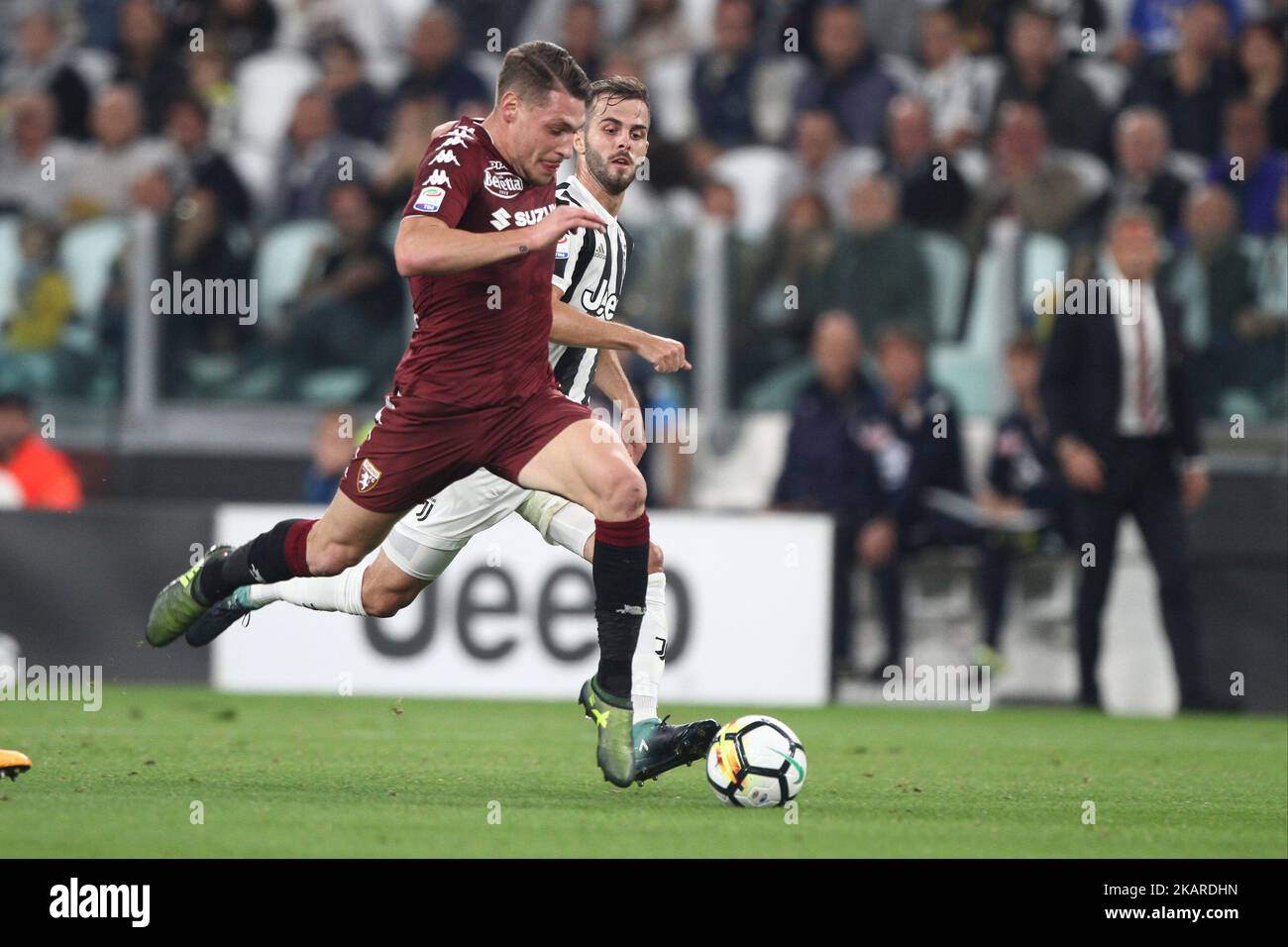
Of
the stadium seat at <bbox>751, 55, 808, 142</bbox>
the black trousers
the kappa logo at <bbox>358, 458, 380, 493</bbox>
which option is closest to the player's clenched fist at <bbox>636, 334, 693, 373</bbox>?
the kappa logo at <bbox>358, 458, 380, 493</bbox>

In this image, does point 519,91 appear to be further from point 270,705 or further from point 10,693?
point 10,693

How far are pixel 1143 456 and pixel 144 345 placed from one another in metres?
6.02

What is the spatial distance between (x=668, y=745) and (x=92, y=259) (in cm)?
744

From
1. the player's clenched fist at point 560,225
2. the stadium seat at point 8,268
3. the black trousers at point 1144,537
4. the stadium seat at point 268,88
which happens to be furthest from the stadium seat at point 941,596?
the player's clenched fist at point 560,225

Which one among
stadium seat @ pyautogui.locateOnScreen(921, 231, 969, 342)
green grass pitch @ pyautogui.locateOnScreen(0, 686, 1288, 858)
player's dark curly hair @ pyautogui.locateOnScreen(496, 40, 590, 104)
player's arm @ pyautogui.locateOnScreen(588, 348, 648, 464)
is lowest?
green grass pitch @ pyautogui.locateOnScreen(0, 686, 1288, 858)

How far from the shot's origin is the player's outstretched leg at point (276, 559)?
7.04 metres

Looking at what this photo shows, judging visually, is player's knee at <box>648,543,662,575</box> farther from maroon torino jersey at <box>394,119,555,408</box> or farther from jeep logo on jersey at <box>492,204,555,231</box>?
jeep logo on jersey at <box>492,204,555,231</box>

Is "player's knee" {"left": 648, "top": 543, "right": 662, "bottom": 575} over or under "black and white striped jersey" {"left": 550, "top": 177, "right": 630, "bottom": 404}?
under

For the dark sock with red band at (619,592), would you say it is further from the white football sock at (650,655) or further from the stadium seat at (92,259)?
the stadium seat at (92,259)

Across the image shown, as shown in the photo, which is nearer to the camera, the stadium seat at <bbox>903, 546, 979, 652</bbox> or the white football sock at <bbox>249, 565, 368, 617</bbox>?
the white football sock at <bbox>249, 565, 368, 617</bbox>

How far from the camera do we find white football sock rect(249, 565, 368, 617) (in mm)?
7492

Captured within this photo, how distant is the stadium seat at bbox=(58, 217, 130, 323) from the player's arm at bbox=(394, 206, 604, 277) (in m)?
6.94

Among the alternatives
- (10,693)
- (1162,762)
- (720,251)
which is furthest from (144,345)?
(1162,762)
